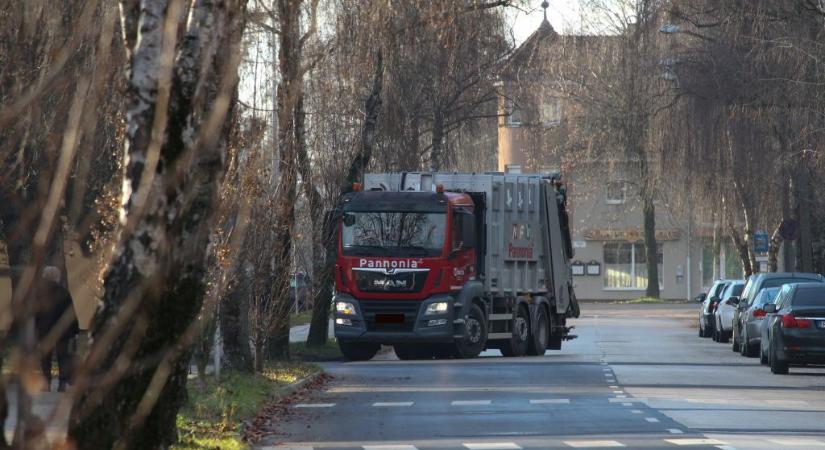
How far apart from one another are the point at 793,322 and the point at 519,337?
7.32 metres

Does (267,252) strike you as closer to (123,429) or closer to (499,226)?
(499,226)

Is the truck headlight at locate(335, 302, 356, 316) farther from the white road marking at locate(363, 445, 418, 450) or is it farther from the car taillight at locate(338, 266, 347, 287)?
the white road marking at locate(363, 445, 418, 450)

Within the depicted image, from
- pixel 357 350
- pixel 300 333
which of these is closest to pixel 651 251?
pixel 300 333

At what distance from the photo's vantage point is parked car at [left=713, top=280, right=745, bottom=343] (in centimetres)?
4031

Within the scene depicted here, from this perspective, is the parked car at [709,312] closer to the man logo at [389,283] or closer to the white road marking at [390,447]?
the man logo at [389,283]

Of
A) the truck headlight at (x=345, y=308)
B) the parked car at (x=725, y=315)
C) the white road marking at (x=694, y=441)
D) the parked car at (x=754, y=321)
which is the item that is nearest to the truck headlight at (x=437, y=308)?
the truck headlight at (x=345, y=308)

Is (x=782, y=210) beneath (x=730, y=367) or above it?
above

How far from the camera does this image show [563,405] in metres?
19.3

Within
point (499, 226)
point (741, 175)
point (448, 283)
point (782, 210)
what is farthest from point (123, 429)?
point (782, 210)

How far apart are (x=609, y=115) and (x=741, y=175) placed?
74.5 feet

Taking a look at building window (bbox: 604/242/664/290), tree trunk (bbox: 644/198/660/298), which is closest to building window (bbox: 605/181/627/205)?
tree trunk (bbox: 644/198/660/298)

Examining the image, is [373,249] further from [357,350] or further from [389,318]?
[357,350]

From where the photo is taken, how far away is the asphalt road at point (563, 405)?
15.1 meters

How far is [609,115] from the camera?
199 ft
